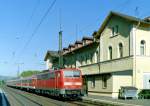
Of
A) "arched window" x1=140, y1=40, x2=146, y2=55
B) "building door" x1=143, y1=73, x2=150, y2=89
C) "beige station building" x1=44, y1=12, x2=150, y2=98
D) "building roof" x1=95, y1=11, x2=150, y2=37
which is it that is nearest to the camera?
"beige station building" x1=44, y1=12, x2=150, y2=98

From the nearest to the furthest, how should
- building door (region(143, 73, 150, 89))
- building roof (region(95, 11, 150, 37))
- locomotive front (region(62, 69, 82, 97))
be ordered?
locomotive front (region(62, 69, 82, 97))
building door (region(143, 73, 150, 89))
building roof (region(95, 11, 150, 37))

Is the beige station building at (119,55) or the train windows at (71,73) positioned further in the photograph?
the beige station building at (119,55)

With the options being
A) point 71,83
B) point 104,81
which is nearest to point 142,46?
point 104,81

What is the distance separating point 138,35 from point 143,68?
330 centimetres

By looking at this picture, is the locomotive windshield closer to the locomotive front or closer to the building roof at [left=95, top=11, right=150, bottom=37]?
the locomotive front

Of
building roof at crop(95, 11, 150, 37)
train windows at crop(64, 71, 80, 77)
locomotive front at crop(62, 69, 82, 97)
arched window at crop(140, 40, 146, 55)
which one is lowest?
locomotive front at crop(62, 69, 82, 97)

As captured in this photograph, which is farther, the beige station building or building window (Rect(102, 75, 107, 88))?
building window (Rect(102, 75, 107, 88))

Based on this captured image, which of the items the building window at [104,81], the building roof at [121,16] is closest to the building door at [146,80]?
the building window at [104,81]

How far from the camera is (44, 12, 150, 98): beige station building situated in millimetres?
33250

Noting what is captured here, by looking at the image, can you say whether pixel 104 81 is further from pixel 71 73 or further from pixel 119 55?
pixel 71 73

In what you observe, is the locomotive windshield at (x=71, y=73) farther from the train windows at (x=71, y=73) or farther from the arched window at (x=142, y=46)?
the arched window at (x=142, y=46)

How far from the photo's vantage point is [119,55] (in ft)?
121

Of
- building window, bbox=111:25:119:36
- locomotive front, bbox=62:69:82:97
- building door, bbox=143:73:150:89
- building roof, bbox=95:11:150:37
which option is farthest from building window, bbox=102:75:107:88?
building roof, bbox=95:11:150:37

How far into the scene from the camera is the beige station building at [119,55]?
33.2 m
